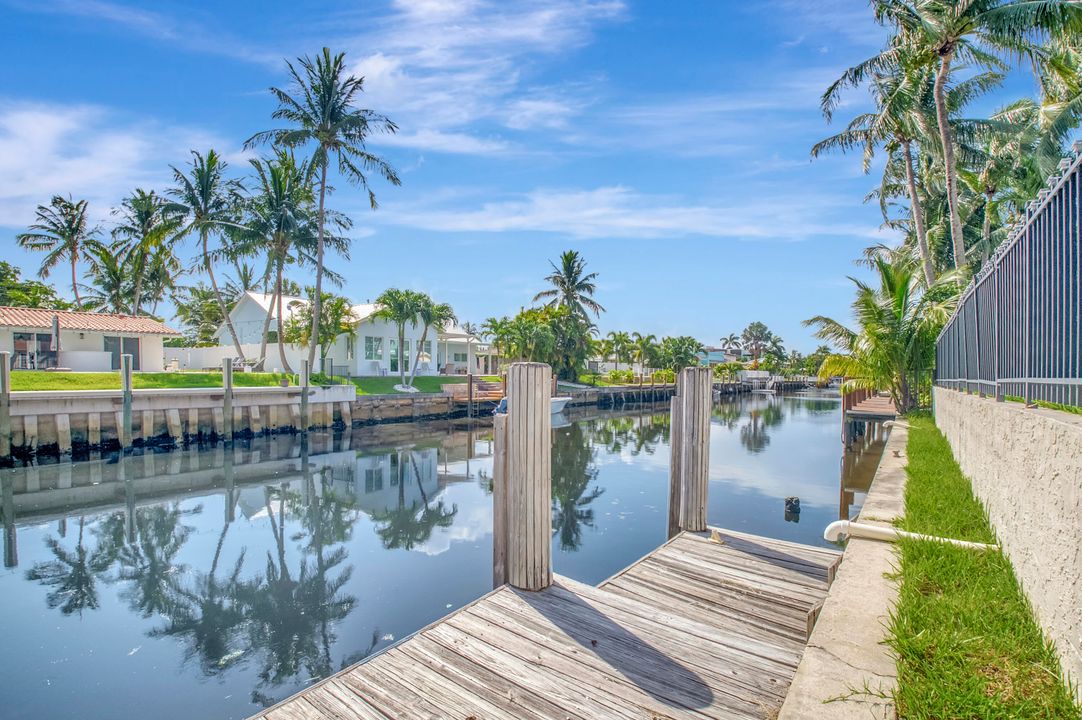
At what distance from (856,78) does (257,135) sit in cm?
2488

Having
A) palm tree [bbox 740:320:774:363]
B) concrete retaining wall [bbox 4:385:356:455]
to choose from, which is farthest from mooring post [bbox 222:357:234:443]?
palm tree [bbox 740:320:774:363]

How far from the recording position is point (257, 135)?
88.9 ft

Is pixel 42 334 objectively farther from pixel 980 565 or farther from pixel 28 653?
pixel 980 565

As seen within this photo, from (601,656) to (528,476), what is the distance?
1.46 metres

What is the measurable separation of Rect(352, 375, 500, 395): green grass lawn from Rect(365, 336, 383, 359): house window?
1574 mm

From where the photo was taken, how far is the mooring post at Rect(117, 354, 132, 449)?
57.8 feet

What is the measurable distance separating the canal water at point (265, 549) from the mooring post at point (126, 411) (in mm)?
1345

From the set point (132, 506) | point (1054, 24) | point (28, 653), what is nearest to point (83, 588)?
point (28, 653)

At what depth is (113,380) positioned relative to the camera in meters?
22.3

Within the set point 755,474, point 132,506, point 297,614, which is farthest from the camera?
point 755,474

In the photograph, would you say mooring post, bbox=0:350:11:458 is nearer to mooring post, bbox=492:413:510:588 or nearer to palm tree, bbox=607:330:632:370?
mooring post, bbox=492:413:510:588

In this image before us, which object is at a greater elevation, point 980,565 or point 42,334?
point 42,334

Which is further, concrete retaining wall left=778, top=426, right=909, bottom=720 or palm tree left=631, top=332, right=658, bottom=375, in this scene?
palm tree left=631, top=332, right=658, bottom=375

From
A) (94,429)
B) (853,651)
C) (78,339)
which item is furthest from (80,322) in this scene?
(853,651)
